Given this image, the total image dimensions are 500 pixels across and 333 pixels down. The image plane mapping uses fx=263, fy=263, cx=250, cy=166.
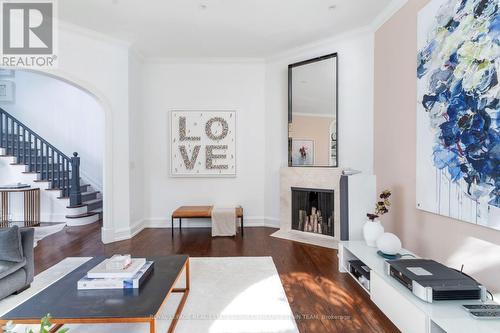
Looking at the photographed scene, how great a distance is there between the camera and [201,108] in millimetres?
4855

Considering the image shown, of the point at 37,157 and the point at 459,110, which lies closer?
the point at 459,110

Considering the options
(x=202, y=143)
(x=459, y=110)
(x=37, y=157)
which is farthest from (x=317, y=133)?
(x=37, y=157)

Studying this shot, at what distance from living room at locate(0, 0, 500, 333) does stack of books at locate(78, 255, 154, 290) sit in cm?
2

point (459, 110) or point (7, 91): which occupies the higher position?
point (7, 91)

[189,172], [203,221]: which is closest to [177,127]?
[189,172]

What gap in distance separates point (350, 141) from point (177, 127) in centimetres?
299

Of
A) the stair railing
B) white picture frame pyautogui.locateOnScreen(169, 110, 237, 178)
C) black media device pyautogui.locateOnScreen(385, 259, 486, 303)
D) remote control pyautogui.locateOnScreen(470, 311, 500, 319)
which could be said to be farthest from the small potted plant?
the stair railing

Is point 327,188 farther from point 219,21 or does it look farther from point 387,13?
point 219,21

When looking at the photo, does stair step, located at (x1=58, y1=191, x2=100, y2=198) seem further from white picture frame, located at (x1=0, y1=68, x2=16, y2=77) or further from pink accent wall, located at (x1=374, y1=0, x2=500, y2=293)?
pink accent wall, located at (x1=374, y1=0, x2=500, y2=293)

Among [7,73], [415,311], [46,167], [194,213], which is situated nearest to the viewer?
[415,311]

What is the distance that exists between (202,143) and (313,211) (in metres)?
2.30

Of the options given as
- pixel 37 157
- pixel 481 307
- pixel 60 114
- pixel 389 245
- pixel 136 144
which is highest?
pixel 60 114

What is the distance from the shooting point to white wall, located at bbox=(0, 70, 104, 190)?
6.21 metres

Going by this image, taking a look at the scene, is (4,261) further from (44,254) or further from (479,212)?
(479,212)
